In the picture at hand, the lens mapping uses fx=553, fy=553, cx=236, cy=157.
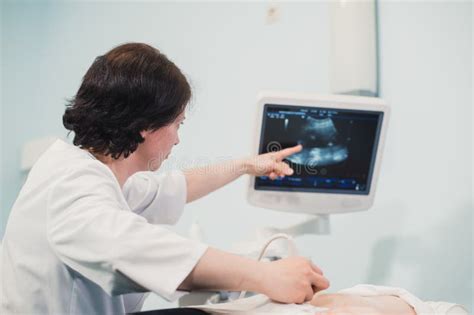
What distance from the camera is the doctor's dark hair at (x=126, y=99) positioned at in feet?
3.59

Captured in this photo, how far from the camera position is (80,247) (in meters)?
0.87

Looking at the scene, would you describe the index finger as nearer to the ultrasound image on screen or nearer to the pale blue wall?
the ultrasound image on screen

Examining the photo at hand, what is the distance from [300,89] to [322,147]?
487 millimetres

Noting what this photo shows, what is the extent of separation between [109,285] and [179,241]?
0.43 ft

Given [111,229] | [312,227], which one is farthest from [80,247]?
[312,227]

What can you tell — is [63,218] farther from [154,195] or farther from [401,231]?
[401,231]

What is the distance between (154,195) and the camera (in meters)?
1.50

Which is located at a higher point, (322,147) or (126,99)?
(126,99)

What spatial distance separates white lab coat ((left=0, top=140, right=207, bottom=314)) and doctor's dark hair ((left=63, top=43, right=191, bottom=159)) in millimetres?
85

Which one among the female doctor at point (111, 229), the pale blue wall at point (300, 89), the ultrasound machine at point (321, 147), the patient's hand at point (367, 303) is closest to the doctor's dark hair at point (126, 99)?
the female doctor at point (111, 229)

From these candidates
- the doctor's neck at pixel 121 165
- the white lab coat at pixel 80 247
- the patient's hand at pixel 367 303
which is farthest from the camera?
the doctor's neck at pixel 121 165

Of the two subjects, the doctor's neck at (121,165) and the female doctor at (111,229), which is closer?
the female doctor at (111,229)

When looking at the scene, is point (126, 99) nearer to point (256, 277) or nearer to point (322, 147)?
point (256, 277)

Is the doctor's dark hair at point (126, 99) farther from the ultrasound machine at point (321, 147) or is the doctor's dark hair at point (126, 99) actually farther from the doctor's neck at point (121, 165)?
the ultrasound machine at point (321, 147)
